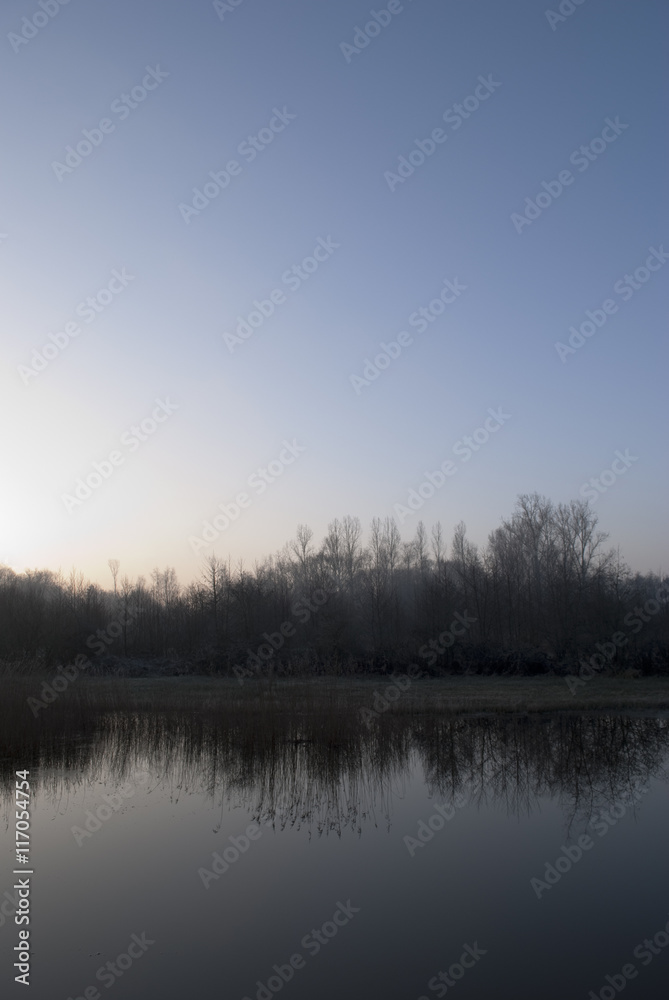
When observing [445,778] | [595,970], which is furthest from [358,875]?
[445,778]

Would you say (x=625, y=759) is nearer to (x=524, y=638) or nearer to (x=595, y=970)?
(x=595, y=970)

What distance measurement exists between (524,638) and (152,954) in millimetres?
29079
